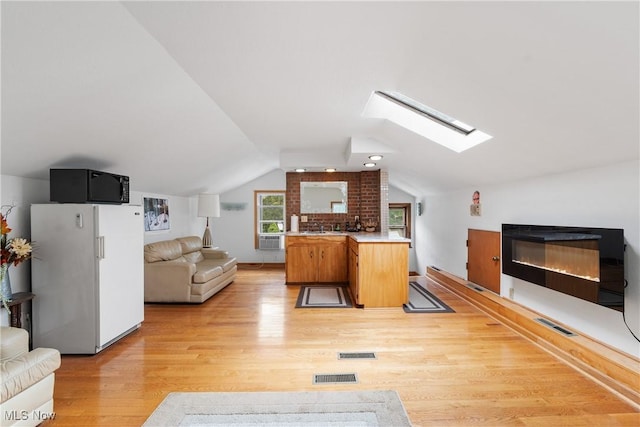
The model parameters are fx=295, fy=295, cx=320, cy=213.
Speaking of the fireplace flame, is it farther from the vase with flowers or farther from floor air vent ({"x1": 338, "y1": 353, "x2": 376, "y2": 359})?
the vase with flowers

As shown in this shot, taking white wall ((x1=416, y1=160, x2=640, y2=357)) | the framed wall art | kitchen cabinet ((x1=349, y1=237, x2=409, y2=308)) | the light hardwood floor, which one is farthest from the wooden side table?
white wall ((x1=416, y1=160, x2=640, y2=357))

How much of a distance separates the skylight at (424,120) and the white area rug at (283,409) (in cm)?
252

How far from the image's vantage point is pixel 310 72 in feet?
7.41

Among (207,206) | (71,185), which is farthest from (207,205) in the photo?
(71,185)

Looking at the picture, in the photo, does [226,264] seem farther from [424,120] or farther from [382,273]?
[424,120]

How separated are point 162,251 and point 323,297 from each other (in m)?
2.54

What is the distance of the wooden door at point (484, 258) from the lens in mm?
3943

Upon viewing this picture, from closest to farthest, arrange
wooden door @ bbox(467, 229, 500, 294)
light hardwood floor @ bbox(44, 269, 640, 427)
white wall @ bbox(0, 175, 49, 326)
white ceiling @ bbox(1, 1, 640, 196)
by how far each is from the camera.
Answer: white ceiling @ bbox(1, 1, 640, 196)
light hardwood floor @ bbox(44, 269, 640, 427)
white wall @ bbox(0, 175, 49, 326)
wooden door @ bbox(467, 229, 500, 294)

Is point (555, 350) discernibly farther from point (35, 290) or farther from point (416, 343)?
point (35, 290)

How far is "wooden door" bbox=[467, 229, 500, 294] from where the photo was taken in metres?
3.94

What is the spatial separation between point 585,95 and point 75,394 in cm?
392

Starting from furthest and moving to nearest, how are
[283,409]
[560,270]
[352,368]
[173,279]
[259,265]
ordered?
[259,265] < [173,279] < [560,270] < [352,368] < [283,409]

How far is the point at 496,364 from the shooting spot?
2.48 m

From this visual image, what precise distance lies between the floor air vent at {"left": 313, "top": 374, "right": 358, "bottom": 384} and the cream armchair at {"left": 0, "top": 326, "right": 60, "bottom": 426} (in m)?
1.71
